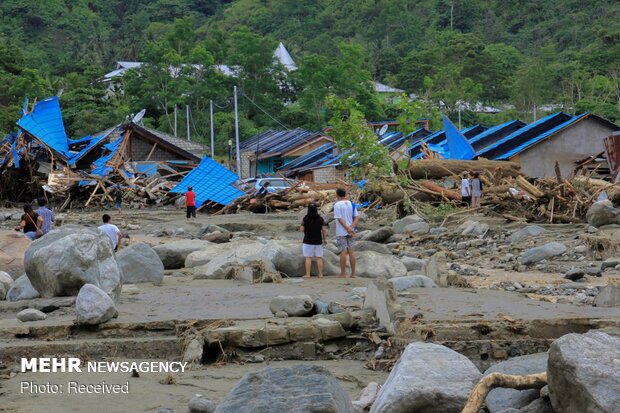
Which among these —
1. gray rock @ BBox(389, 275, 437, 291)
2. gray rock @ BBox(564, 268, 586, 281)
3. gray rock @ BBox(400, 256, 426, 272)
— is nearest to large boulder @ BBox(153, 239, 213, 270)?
gray rock @ BBox(400, 256, 426, 272)

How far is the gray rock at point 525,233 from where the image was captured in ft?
61.4

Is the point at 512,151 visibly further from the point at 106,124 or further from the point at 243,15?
the point at 243,15

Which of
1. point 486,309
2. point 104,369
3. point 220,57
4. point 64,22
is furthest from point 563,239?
point 64,22

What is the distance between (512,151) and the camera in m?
30.4

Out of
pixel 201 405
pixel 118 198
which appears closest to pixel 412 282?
pixel 201 405

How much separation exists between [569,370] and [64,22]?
317ft

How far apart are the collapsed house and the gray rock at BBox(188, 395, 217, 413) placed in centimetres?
2907

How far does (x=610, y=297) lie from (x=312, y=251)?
4.29m

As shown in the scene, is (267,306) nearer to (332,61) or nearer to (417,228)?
(417,228)

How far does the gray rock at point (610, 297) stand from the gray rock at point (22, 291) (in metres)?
6.17

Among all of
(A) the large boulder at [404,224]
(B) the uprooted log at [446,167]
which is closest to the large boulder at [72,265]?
(A) the large boulder at [404,224]

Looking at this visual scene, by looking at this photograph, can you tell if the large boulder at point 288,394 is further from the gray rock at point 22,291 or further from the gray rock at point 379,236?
the gray rock at point 379,236

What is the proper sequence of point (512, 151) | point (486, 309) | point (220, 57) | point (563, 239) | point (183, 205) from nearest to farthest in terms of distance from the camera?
point (486, 309)
point (563, 239)
point (512, 151)
point (183, 205)
point (220, 57)

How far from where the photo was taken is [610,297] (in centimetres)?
1029
